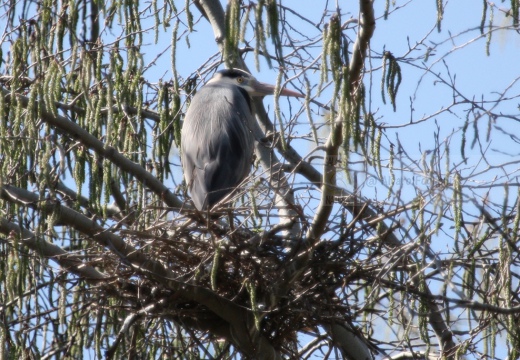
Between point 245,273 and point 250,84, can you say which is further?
point 250,84

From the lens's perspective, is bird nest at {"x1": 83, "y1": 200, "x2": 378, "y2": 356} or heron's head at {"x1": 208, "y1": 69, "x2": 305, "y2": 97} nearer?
bird nest at {"x1": 83, "y1": 200, "x2": 378, "y2": 356}

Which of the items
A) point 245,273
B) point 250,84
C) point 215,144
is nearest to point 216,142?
point 215,144

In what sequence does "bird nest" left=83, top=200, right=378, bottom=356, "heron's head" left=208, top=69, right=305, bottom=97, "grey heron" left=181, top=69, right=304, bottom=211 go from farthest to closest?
1. "heron's head" left=208, top=69, right=305, bottom=97
2. "grey heron" left=181, top=69, right=304, bottom=211
3. "bird nest" left=83, top=200, right=378, bottom=356

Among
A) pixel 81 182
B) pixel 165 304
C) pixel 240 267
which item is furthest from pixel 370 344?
pixel 81 182

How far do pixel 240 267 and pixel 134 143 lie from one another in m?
0.97

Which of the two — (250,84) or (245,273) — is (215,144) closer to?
(250,84)

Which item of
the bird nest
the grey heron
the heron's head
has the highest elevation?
the heron's head

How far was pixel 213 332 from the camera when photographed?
A: 3512mm

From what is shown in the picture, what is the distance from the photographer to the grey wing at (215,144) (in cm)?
432

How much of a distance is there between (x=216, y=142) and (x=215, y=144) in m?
0.01

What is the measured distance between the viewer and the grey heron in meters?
4.32

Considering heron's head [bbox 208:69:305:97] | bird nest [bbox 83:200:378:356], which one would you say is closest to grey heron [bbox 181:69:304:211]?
heron's head [bbox 208:69:305:97]

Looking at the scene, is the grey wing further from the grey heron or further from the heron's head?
the heron's head

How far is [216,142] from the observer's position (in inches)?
177
